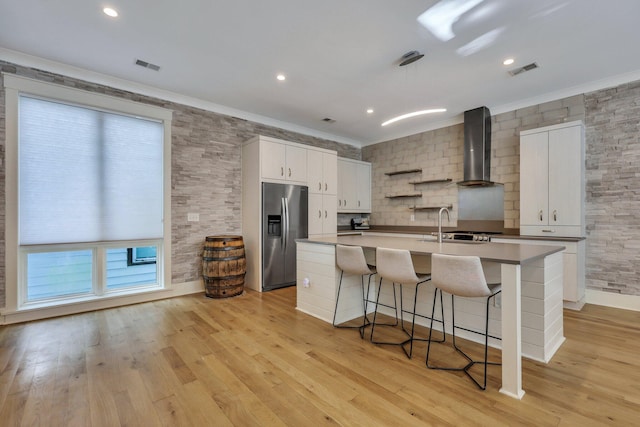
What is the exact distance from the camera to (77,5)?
2.22 m

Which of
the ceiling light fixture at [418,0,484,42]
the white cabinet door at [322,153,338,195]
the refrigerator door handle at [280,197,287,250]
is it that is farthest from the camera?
the white cabinet door at [322,153,338,195]

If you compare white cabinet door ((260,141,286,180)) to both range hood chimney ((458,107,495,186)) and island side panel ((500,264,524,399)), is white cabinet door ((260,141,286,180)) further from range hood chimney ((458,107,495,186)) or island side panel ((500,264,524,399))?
island side panel ((500,264,524,399))

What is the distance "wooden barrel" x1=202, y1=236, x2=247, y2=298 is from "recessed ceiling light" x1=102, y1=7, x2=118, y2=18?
8.21 ft

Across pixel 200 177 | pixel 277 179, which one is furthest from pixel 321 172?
pixel 200 177

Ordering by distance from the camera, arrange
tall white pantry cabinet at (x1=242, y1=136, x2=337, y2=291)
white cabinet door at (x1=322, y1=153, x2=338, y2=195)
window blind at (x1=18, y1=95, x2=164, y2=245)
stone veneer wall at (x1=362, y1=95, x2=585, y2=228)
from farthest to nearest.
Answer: white cabinet door at (x1=322, y1=153, x2=338, y2=195) → tall white pantry cabinet at (x1=242, y1=136, x2=337, y2=291) → stone veneer wall at (x1=362, y1=95, x2=585, y2=228) → window blind at (x1=18, y1=95, x2=164, y2=245)

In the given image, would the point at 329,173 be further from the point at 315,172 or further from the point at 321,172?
the point at 315,172

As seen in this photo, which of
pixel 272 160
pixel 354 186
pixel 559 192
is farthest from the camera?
pixel 354 186

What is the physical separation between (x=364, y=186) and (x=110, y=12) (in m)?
4.84

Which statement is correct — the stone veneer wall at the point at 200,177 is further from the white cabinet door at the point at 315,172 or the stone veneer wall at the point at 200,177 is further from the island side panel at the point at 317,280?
the island side panel at the point at 317,280

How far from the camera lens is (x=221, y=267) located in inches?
147

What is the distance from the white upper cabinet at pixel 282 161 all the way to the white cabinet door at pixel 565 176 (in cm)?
343

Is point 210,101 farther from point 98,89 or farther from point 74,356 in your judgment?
point 74,356

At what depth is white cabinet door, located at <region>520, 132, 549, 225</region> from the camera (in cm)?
366

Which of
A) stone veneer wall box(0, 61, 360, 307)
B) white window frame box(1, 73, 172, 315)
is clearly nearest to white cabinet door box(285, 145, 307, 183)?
stone veneer wall box(0, 61, 360, 307)
